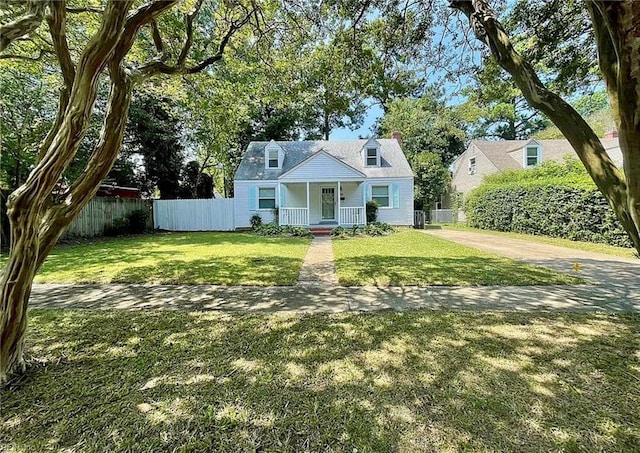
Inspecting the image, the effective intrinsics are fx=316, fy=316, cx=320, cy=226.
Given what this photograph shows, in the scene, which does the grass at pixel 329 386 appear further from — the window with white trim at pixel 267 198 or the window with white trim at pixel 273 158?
the window with white trim at pixel 273 158

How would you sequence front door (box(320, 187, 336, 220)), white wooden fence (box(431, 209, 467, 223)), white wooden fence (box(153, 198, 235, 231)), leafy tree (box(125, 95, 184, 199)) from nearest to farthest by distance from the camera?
1. leafy tree (box(125, 95, 184, 199))
2. white wooden fence (box(153, 198, 235, 231))
3. front door (box(320, 187, 336, 220))
4. white wooden fence (box(431, 209, 467, 223))

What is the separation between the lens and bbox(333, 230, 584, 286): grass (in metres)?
5.55

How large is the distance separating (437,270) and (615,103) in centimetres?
515

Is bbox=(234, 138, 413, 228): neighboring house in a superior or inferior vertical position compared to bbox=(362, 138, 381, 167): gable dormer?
inferior

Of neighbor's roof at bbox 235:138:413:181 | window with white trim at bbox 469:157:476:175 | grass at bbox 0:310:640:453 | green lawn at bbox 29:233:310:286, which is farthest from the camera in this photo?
window with white trim at bbox 469:157:476:175

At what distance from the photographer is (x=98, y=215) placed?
14.1m

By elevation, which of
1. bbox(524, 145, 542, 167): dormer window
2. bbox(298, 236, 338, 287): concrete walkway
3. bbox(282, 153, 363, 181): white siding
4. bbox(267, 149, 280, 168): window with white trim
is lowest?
bbox(298, 236, 338, 287): concrete walkway

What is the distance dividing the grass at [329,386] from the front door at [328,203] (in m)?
15.6

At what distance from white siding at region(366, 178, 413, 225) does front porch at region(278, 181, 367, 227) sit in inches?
54.8

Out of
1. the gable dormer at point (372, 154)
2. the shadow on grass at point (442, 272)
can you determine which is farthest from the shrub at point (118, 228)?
the gable dormer at point (372, 154)

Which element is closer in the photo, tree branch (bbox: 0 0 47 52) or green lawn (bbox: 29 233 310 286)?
tree branch (bbox: 0 0 47 52)

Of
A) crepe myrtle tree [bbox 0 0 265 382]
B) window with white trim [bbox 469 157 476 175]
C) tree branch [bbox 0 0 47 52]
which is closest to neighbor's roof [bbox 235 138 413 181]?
window with white trim [bbox 469 157 476 175]

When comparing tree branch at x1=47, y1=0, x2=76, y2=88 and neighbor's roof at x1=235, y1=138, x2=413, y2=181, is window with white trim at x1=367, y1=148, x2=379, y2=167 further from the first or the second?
tree branch at x1=47, y1=0, x2=76, y2=88

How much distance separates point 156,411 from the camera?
2.12 meters
